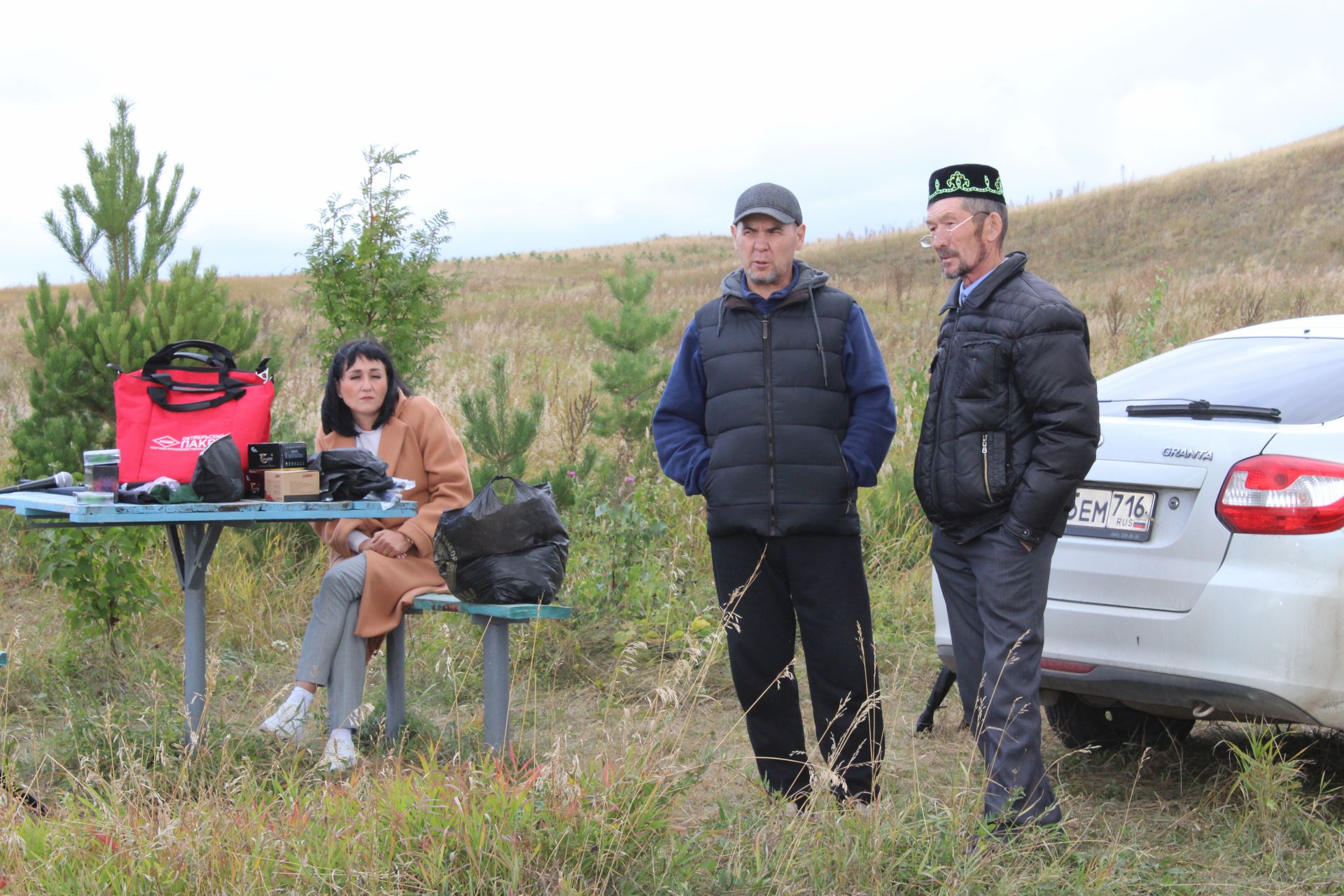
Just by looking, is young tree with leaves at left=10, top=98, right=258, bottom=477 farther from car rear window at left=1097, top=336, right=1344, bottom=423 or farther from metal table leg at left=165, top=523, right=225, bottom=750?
car rear window at left=1097, top=336, right=1344, bottom=423

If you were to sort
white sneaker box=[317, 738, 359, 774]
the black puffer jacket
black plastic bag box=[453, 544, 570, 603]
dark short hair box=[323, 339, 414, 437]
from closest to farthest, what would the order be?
1. the black puffer jacket
2. white sneaker box=[317, 738, 359, 774]
3. black plastic bag box=[453, 544, 570, 603]
4. dark short hair box=[323, 339, 414, 437]

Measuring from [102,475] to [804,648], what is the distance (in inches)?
94.0

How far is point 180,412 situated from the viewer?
4215 millimetres

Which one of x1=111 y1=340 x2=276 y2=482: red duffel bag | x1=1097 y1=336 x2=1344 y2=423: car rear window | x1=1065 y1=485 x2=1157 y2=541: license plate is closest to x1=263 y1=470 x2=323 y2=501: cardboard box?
x1=111 y1=340 x2=276 y2=482: red duffel bag

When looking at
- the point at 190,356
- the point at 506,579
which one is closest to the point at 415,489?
the point at 506,579

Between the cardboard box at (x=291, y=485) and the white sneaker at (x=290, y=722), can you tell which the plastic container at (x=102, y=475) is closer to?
the cardboard box at (x=291, y=485)

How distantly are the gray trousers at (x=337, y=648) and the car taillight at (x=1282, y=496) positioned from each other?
2.86 metres

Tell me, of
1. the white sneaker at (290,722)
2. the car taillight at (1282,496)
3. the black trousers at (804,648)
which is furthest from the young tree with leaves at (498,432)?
the car taillight at (1282,496)

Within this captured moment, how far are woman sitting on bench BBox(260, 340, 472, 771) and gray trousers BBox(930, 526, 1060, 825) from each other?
2.08 m

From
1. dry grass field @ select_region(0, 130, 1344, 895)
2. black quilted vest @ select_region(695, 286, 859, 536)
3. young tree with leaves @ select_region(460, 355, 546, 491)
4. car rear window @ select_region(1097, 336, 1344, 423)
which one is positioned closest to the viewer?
dry grass field @ select_region(0, 130, 1344, 895)

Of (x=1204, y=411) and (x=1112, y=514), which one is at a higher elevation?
(x=1204, y=411)

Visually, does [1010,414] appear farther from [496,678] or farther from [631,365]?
[631,365]

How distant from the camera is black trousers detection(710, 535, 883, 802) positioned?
3.62 m

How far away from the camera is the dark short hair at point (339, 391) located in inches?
183
